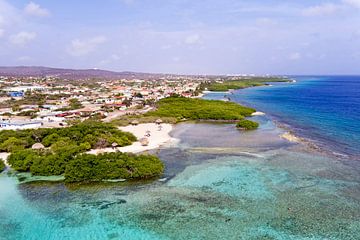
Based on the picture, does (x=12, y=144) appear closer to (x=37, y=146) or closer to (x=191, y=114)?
(x=37, y=146)

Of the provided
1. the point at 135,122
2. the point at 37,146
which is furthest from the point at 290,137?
the point at 37,146

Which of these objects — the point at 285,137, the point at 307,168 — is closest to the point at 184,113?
the point at 285,137

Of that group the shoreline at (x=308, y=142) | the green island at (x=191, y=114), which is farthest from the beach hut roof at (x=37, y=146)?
the shoreline at (x=308, y=142)

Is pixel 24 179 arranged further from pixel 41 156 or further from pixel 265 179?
pixel 265 179

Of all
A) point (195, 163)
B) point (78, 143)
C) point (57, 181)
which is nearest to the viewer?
point (57, 181)

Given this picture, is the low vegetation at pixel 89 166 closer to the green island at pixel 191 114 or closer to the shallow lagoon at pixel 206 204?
the shallow lagoon at pixel 206 204
